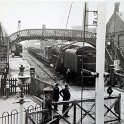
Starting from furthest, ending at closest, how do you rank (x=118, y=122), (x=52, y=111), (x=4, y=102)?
(x=4, y=102)
(x=118, y=122)
(x=52, y=111)

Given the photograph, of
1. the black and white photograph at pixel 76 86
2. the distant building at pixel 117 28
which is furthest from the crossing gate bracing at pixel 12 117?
the distant building at pixel 117 28

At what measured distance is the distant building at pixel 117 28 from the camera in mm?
26344

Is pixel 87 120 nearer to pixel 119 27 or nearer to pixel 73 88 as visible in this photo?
pixel 73 88

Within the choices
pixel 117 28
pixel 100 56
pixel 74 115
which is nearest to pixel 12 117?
pixel 74 115

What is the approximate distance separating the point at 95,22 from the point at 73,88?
367 inches

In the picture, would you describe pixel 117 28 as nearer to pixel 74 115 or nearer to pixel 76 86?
pixel 76 86

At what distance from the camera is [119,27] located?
2681 centimetres

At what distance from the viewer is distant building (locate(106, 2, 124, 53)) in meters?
26.3

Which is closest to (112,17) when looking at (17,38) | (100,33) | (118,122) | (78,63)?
(17,38)

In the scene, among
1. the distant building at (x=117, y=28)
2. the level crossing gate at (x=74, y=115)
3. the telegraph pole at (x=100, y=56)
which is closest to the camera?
the telegraph pole at (x=100, y=56)

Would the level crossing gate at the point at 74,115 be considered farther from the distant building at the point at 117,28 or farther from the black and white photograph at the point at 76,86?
the distant building at the point at 117,28

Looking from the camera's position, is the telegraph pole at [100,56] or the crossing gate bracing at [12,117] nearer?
the telegraph pole at [100,56]

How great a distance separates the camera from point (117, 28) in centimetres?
2728

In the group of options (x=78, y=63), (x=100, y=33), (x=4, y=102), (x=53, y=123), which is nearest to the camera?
(x=100, y=33)
